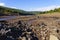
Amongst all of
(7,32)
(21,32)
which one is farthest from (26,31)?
(7,32)

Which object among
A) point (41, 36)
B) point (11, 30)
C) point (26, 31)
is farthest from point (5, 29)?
point (41, 36)

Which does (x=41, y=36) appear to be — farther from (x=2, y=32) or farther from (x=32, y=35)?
(x=2, y=32)

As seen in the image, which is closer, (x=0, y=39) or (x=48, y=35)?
(x=0, y=39)

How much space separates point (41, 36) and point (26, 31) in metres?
0.68

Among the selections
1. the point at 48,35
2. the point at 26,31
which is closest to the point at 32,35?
the point at 26,31

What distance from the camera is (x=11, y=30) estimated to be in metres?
8.02

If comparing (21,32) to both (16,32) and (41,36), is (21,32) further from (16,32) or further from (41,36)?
(41,36)

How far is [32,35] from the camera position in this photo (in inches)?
312

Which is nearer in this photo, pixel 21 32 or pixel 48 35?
pixel 21 32

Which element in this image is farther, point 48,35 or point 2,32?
point 48,35

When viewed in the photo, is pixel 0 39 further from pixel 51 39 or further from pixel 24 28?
pixel 51 39

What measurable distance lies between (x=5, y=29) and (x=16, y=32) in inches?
22.2

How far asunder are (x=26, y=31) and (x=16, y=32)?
42 cm

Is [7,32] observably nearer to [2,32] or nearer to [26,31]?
[2,32]
